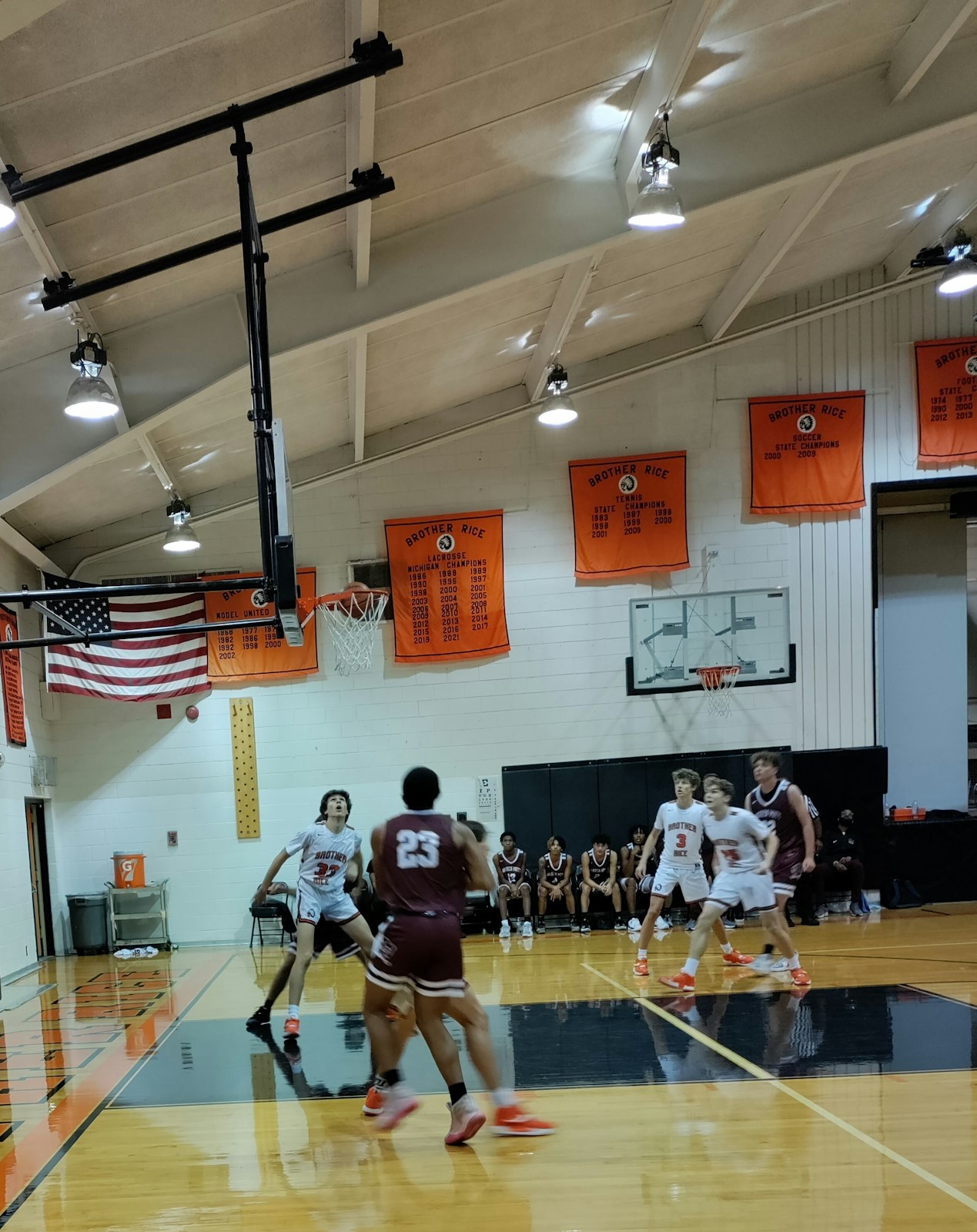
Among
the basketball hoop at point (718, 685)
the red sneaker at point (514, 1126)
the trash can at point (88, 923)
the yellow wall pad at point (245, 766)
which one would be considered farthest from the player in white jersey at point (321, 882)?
the basketball hoop at point (718, 685)

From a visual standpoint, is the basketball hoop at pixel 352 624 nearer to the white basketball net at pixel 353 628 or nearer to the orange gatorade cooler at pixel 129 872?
the white basketball net at pixel 353 628

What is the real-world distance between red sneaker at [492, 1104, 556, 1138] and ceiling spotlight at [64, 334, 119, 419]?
190 inches

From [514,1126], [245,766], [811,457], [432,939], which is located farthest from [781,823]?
[245,766]

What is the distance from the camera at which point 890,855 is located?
46.6 ft

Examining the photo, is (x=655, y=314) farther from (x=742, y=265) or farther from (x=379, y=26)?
(x=379, y=26)

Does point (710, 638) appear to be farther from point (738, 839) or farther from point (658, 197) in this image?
point (658, 197)

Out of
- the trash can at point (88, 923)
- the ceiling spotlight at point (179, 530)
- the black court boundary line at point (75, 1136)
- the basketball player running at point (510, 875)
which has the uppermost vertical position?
the ceiling spotlight at point (179, 530)

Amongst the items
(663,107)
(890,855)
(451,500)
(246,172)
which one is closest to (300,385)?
(451,500)

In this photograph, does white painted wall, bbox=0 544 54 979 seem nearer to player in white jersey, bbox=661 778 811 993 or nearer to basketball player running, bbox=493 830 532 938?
basketball player running, bbox=493 830 532 938

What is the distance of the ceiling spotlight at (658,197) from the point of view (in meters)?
6.93

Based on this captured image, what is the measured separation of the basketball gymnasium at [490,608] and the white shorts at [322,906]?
9 centimetres

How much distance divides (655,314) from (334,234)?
21.0 ft

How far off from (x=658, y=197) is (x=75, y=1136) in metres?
6.58

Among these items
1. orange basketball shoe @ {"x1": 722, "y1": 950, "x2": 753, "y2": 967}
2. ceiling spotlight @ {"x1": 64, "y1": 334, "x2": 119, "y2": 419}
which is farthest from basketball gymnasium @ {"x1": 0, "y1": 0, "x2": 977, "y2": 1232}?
orange basketball shoe @ {"x1": 722, "y1": 950, "x2": 753, "y2": 967}
